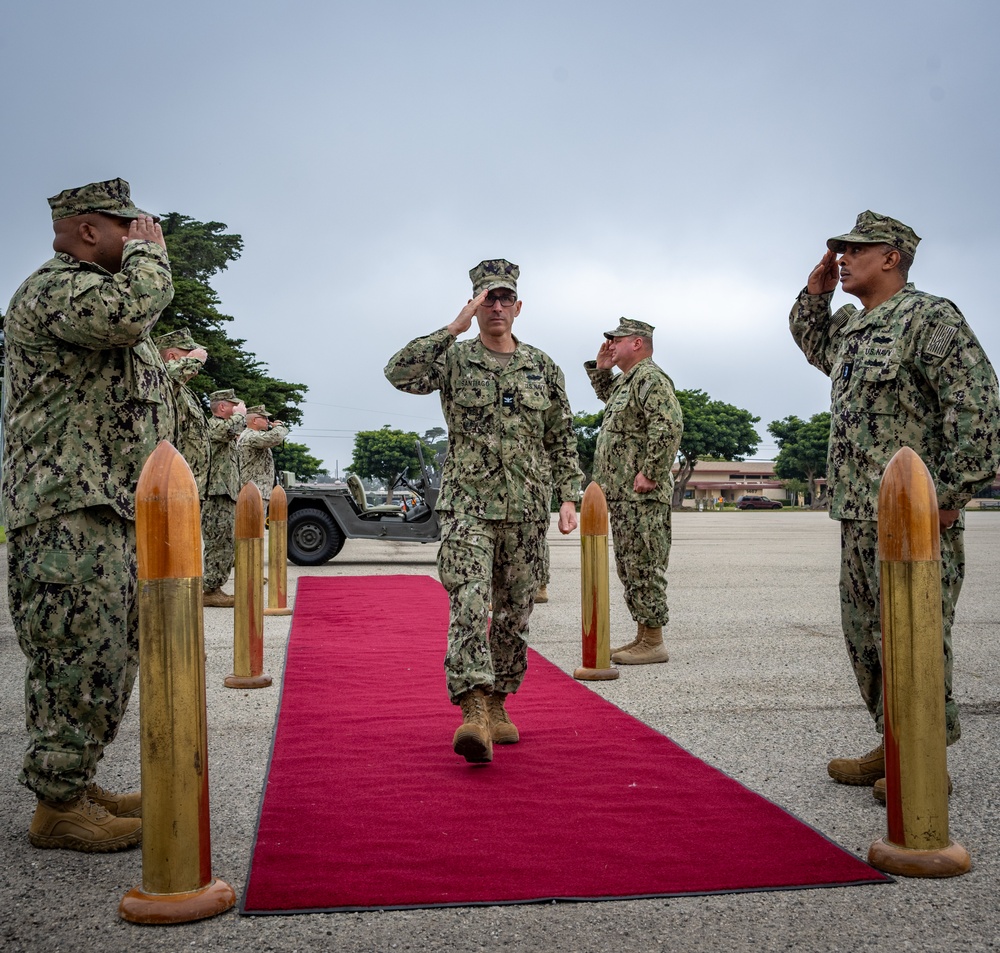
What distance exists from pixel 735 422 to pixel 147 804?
87.8 meters

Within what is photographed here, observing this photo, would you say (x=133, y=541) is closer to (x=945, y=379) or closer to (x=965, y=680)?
(x=945, y=379)

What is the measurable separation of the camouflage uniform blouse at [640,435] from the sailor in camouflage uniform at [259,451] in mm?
6688

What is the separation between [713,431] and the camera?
281 ft

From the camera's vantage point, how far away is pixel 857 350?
4426mm

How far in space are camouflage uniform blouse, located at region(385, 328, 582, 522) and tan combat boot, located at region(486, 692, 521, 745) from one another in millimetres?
874

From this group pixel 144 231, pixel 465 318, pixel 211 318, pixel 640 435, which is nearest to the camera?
pixel 144 231

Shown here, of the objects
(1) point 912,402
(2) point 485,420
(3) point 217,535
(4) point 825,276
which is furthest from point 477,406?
(3) point 217,535

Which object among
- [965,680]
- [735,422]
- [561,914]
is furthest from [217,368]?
[735,422]

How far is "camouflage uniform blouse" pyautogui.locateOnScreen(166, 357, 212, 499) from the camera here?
8305 mm

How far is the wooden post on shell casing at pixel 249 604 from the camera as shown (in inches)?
255

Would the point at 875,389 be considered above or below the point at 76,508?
above

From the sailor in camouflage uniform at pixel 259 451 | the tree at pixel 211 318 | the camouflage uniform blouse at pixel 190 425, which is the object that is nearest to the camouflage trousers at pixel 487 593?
the camouflage uniform blouse at pixel 190 425

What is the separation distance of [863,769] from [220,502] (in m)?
7.60

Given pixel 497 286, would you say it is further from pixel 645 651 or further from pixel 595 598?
pixel 645 651
